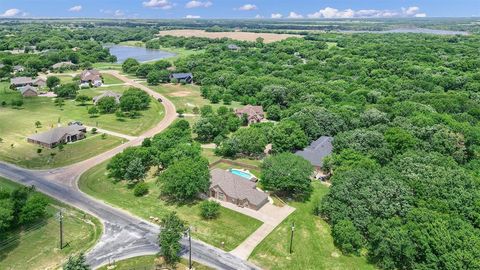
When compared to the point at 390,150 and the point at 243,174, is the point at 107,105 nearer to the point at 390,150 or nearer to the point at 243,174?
the point at 243,174

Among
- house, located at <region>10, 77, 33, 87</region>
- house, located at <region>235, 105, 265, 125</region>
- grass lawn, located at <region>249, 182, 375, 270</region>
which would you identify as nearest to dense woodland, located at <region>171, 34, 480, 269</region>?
grass lawn, located at <region>249, 182, 375, 270</region>

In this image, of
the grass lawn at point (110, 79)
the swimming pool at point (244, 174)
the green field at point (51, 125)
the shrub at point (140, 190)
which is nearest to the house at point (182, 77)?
the grass lawn at point (110, 79)

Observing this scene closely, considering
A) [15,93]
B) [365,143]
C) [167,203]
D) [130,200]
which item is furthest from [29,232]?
[15,93]

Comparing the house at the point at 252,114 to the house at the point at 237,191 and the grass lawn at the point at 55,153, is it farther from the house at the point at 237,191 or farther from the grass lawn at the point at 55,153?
the house at the point at 237,191

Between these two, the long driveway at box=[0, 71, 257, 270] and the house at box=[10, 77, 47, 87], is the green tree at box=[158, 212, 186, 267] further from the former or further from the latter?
the house at box=[10, 77, 47, 87]

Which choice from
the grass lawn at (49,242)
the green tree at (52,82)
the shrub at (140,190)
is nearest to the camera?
the grass lawn at (49,242)

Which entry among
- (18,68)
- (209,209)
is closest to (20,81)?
(18,68)
